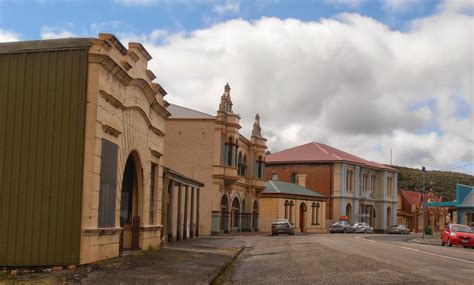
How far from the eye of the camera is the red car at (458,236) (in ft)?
119

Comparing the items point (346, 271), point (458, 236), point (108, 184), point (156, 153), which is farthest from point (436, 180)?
point (108, 184)

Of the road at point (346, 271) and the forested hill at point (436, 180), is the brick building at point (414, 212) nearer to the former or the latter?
the forested hill at point (436, 180)

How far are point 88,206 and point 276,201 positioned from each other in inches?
1973

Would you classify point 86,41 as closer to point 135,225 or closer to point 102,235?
point 102,235

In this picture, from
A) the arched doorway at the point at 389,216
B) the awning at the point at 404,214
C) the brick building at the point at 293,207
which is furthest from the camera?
the awning at the point at 404,214

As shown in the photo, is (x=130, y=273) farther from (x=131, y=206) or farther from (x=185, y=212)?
(x=185, y=212)

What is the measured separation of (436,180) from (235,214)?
115132mm

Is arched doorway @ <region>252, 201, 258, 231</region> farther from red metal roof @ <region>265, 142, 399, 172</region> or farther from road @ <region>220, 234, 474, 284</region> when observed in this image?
Result: road @ <region>220, 234, 474, 284</region>

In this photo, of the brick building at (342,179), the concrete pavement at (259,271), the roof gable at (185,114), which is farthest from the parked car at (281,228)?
the concrete pavement at (259,271)

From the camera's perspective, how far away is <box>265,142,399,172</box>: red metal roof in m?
80.0

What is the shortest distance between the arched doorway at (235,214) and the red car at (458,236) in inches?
829

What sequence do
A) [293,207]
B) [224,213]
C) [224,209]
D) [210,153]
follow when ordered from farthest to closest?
[293,207] < [224,209] < [224,213] < [210,153]

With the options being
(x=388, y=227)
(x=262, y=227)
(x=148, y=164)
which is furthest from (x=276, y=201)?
(x=148, y=164)

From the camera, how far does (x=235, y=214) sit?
186 feet
